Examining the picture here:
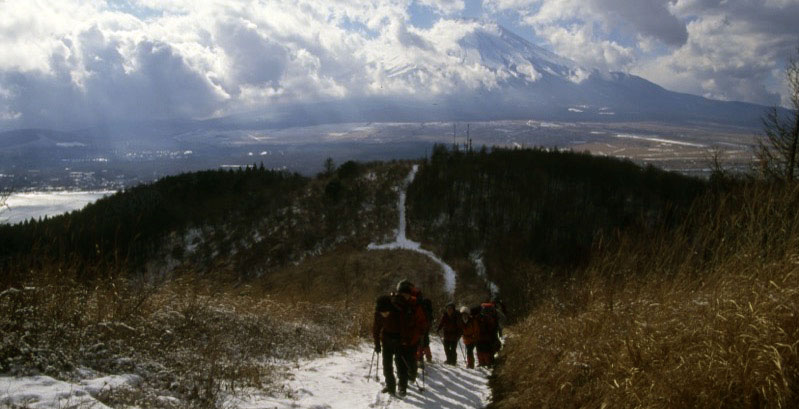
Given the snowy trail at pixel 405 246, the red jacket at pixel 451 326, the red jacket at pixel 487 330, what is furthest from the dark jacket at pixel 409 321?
the snowy trail at pixel 405 246

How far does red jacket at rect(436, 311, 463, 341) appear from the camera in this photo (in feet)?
36.9

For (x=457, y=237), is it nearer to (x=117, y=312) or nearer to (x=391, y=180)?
(x=391, y=180)

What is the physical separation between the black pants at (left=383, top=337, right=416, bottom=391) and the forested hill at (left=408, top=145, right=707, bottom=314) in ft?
154

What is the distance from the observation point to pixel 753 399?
12.5 ft

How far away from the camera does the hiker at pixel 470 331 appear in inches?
421

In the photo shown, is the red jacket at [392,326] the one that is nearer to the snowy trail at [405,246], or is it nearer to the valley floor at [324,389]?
the valley floor at [324,389]

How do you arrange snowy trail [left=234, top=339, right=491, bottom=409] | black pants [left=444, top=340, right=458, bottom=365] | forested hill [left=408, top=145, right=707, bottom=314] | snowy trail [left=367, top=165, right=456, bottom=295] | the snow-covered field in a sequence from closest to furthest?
snowy trail [left=234, top=339, right=491, bottom=409]
the snow-covered field
black pants [left=444, top=340, right=458, bottom=365]
snowy trail [left=367, top=165, right=456, bottom=295]
forested hill [left=408, top=145, right=707, bottom=314]

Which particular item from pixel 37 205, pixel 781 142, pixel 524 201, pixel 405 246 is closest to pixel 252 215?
pixel 405 246

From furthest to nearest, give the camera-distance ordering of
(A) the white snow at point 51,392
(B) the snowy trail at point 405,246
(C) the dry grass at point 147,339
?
1. (B) the snowy trail at point 405,246
2. (C) the dry grass at point 147,339
3. (A) the white snow at point 51,392

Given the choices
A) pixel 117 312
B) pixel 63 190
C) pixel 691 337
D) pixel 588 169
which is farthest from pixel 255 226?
pixel 63 190

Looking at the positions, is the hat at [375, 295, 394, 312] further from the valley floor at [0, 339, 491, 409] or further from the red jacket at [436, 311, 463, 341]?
the red jacket at [436, 311, 463, 341]

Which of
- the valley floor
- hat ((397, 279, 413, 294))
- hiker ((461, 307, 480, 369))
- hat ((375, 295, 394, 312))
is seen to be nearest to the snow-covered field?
the valley floor

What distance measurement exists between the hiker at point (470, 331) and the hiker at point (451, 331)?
189 millimetres

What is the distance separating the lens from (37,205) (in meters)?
87.6
